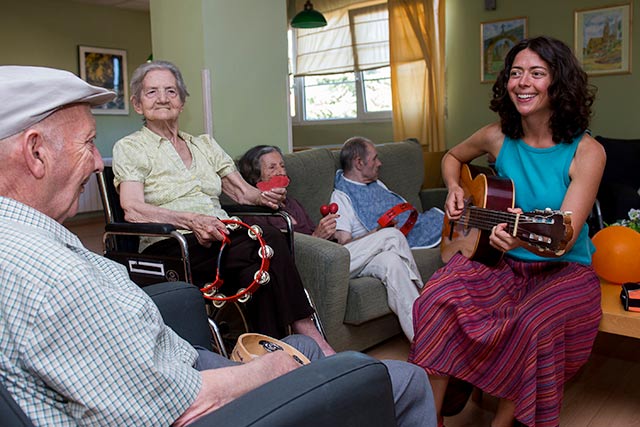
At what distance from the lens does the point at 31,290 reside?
882 mm

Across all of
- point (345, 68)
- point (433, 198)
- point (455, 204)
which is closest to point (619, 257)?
point (455, 204)

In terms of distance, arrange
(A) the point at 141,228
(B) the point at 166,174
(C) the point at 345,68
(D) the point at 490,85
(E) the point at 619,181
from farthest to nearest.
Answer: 1. (C) the point at 345,68
2. (D) the point at 490,85
3. (E) the point at 619,181
4. (B) the point at 166,174
5. (A) the point at 141,228

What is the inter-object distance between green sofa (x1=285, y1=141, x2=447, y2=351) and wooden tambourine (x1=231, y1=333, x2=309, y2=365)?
43.0 inches

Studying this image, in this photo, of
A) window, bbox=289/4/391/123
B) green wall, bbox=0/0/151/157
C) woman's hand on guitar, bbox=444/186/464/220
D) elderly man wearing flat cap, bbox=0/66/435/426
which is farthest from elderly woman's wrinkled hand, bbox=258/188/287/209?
green wall, bbox=0/0/151/157

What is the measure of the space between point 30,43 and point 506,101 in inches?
253

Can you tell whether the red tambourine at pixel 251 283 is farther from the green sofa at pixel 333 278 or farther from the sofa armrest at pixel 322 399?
the sofa armrest at pixel 322 399

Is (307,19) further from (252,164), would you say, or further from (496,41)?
(252,164)

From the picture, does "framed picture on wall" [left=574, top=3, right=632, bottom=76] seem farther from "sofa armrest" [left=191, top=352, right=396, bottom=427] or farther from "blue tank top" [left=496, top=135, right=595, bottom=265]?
"sofa armrest" [left=191, top=352, right=396, bottom=427]

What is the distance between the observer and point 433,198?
4.12 m

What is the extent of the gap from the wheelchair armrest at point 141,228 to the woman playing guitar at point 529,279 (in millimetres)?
884

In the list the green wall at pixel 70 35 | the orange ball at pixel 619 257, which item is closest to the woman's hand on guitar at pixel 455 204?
the orange ball at pixel 619 257

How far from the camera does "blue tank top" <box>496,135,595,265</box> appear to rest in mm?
2127

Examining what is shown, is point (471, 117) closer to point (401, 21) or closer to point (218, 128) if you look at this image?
point (401, 21)

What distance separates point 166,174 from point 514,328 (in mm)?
1441
